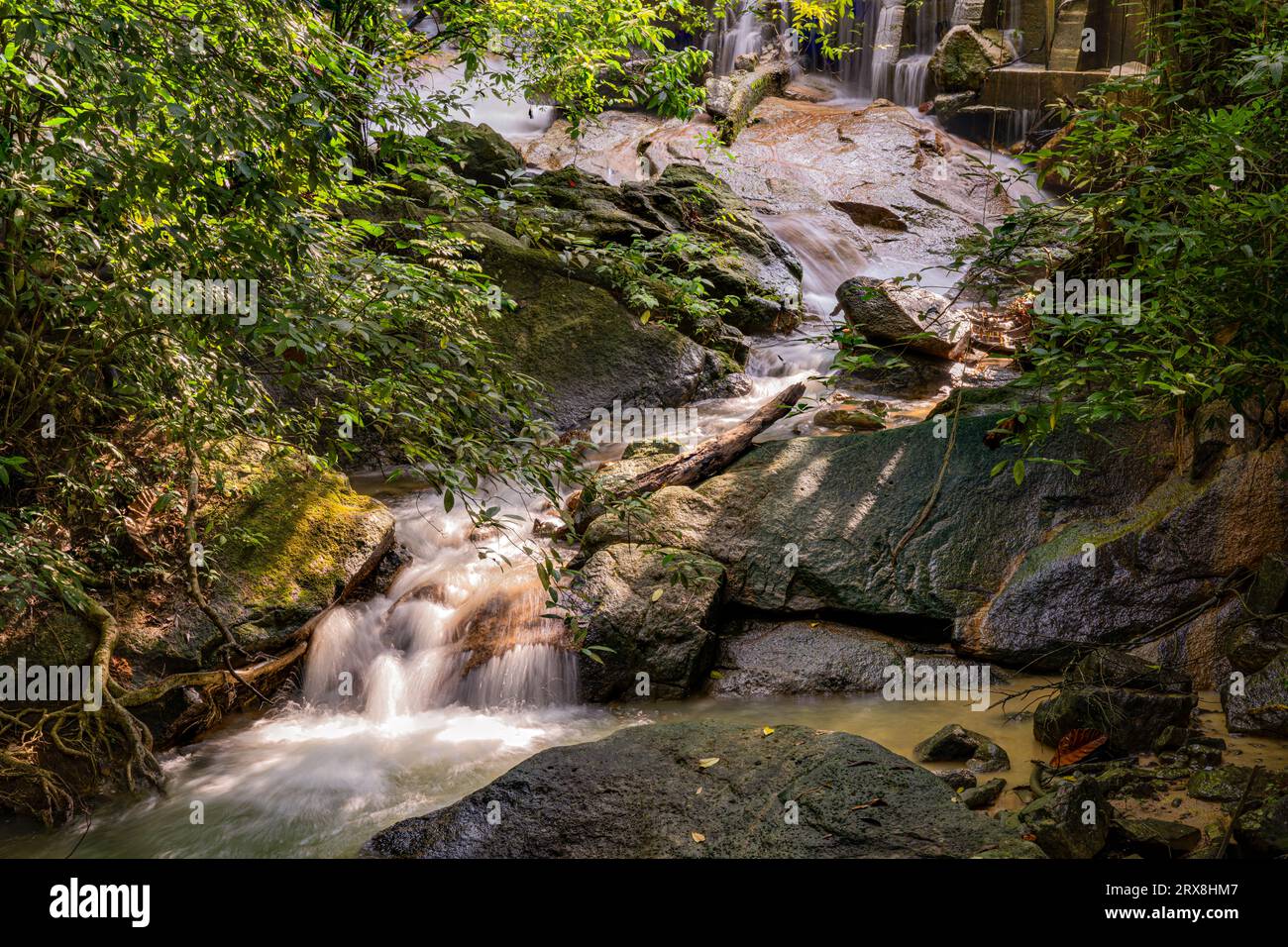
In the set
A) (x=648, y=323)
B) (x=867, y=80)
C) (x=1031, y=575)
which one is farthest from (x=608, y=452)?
(x=867, y=80)

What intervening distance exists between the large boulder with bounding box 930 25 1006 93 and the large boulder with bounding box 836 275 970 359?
34.4 ft

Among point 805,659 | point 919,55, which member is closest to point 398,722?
point 805,659

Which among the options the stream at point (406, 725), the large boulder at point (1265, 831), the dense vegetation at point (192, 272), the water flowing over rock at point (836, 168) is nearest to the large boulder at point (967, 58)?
the water flowing over rock at point (836, 168)

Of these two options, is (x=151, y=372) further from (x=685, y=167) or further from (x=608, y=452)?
(x=685, y=167)

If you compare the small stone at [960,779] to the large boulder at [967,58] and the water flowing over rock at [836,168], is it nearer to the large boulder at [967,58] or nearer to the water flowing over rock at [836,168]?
the water flowing over rock at [836,168]

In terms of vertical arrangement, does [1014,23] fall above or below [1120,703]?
above

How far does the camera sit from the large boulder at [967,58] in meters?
17.5

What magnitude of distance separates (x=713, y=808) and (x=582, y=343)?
6529 mm

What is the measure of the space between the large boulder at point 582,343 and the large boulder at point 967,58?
11.9 metres

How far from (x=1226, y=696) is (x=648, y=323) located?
6.50 metres

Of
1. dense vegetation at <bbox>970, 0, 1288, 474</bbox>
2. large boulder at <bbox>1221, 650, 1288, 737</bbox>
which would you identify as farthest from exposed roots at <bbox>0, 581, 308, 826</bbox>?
large boulder at <bbox>1221, 650, 1288, 737</bbox>

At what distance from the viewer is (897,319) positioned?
884 centimetres

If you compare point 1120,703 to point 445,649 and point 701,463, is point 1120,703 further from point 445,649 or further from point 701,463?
point 445,649

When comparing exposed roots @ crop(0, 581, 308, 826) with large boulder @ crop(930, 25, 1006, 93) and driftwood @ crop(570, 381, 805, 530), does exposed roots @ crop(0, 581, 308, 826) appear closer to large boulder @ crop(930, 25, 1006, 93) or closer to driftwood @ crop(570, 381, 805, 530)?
driftwood @ crop(570, 381, 805, 530)
